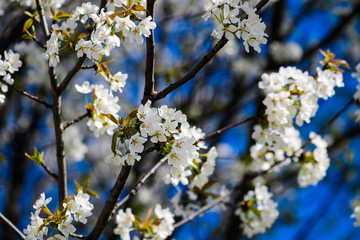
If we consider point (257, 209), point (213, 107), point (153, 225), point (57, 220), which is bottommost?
point (57, 220)

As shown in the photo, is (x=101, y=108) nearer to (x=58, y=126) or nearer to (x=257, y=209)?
(x=58, y=126)

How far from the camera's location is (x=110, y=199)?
189 centimetres

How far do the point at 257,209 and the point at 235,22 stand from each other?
5.32ft

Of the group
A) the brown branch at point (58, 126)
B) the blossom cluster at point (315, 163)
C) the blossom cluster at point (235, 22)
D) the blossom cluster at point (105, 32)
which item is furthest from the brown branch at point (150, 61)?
the blossom cluster at point (315, 163)

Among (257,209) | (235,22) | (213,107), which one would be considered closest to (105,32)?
(235,22)

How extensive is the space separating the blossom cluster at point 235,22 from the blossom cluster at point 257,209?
56.8 inches

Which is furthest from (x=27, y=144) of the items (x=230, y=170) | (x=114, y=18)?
(x=114, y=18)

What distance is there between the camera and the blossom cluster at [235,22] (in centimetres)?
173

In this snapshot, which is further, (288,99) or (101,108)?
(288,99)

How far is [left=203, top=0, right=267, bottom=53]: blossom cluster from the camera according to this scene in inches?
68.2

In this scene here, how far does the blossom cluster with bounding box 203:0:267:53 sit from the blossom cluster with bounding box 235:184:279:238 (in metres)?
1.44

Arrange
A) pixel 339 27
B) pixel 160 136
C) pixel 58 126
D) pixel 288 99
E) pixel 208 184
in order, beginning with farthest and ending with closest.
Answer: pixel 339 27, pixel 208 184, pixel 288 99, pixel 58 126, pixel 160 136

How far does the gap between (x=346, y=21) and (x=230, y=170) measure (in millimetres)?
3188

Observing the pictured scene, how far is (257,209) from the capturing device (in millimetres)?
2818
